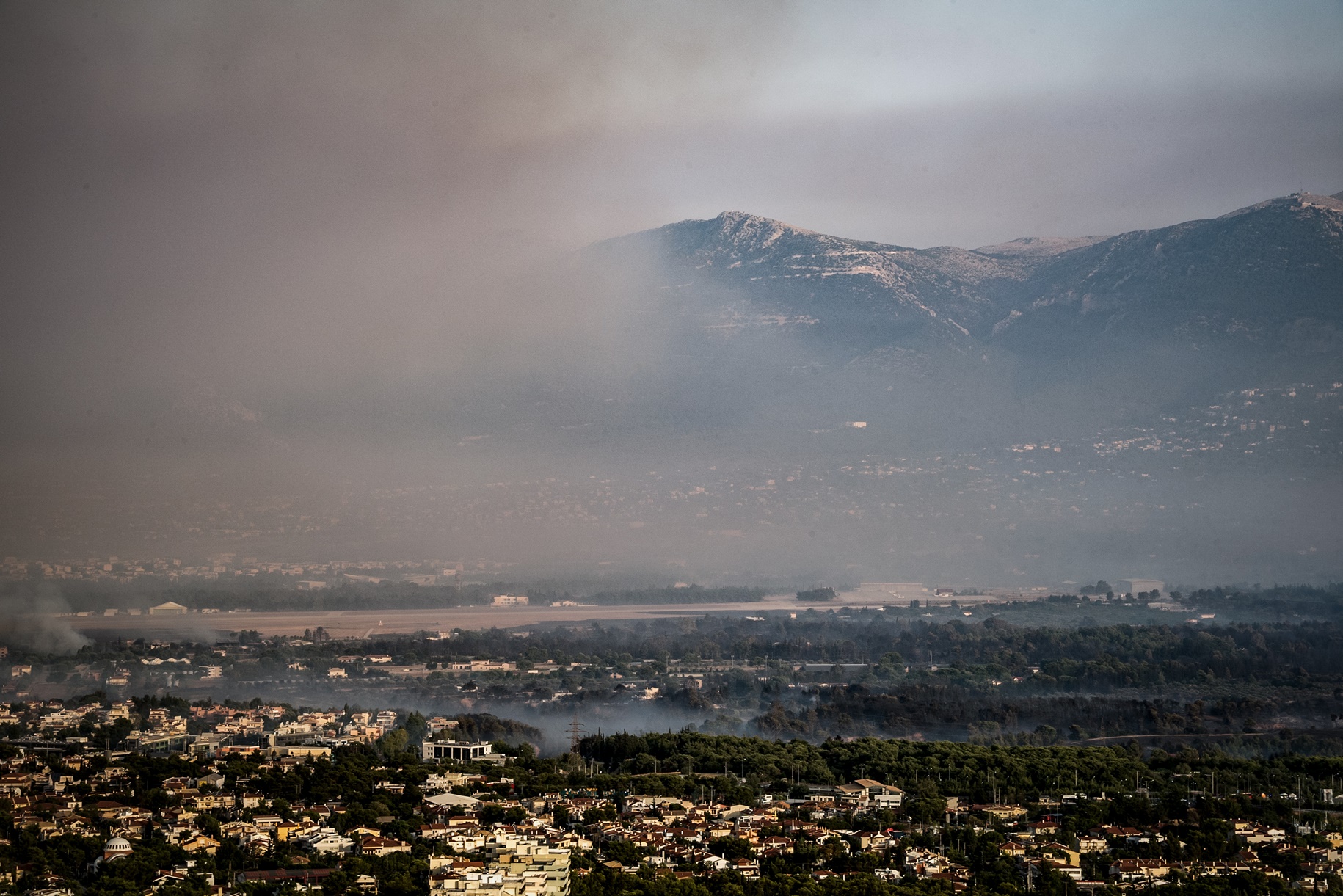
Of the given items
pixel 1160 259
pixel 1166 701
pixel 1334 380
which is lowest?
pixel 1166 701

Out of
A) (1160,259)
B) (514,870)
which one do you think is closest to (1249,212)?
(1160,259)

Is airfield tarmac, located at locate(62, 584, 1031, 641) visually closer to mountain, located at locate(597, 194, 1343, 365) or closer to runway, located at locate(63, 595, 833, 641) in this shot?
runway, located at locate(63, 595, 833, 641)

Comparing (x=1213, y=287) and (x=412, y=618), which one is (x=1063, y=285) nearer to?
(x=1213, y=287)

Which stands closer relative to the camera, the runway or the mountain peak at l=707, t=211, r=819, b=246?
the runway

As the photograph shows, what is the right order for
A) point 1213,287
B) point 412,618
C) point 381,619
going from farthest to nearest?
point 1213,287 → point 412,618 → point 381,619

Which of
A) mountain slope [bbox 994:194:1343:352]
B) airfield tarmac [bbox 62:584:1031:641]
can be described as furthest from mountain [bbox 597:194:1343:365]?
airfield tarmac [bbox 62:584:1031:641]

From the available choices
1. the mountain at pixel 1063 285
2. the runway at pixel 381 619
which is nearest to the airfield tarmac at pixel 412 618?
the runway at pixel 381 619

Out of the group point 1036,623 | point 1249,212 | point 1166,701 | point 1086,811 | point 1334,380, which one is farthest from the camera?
point 1249,212

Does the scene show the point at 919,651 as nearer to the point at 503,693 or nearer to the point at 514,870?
the point at 503,693

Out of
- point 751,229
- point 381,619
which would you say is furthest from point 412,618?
point 751,229

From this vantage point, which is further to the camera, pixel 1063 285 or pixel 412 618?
pixel 1063 285

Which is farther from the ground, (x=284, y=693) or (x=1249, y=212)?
(x=1249, y=212)
